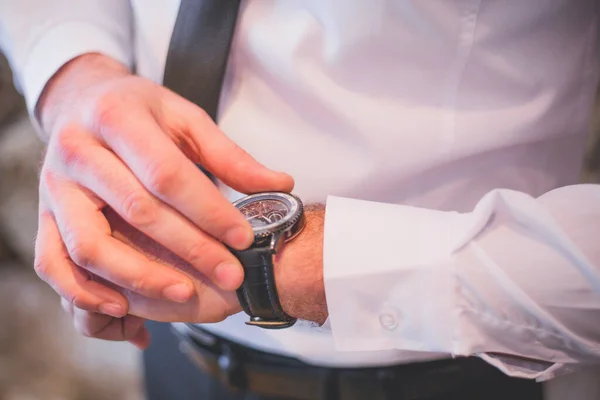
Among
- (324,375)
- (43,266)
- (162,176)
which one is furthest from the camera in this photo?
(324,375)

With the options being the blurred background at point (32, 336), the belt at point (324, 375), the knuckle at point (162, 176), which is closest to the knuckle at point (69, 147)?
the knuckle at point (162, 176)

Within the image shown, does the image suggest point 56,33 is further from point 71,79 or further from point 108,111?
point 108,111

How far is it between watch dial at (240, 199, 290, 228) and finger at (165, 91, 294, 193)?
2 cm

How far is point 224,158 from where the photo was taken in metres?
0.67

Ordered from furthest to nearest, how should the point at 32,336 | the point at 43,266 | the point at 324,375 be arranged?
1. the point at 32,336
2. the point at 324,375
3. the point at 43,266

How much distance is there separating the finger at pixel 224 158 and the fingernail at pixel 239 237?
8 centimetres

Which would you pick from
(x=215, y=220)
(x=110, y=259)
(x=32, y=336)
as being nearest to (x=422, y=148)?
(x=215, y=220)

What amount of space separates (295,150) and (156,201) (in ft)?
0.79

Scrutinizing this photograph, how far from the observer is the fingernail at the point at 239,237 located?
604 millimetres

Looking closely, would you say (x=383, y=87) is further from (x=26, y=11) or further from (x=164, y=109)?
(x=26, y=11)

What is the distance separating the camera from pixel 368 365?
0.80m

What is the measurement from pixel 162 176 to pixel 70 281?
0.20 meters

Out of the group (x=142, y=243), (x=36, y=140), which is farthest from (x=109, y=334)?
(x=36, y=140)

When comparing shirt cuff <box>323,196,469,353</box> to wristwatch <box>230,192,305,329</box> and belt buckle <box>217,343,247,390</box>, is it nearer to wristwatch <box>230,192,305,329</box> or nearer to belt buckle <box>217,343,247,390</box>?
wristwatch <box>230,192,305,329</box>
